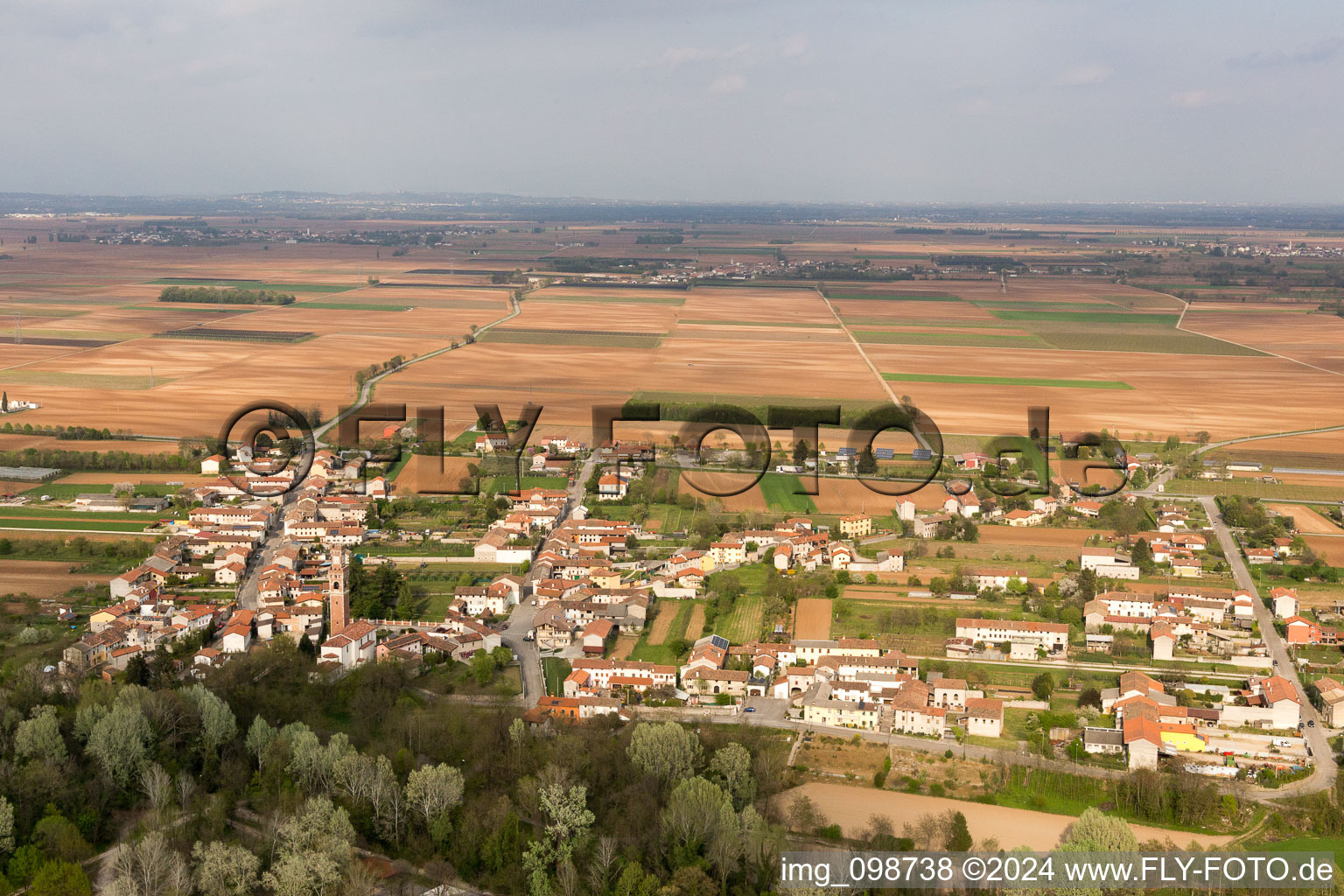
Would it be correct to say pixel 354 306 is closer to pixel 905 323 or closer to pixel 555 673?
pixel 905 323

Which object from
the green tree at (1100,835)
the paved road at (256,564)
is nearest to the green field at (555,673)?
the paved road at (256,564)

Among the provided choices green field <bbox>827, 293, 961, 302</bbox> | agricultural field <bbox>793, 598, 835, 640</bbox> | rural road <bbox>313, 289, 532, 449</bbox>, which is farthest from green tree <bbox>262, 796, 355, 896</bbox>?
green field <bbox>827, 293, 961, 302</bbox>

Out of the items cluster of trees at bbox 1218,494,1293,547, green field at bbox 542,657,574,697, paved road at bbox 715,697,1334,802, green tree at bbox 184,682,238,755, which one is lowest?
paved road at bbox 715,697,1334,802

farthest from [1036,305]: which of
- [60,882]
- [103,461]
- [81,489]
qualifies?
[60,882]

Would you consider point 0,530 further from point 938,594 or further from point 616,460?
point 938,594

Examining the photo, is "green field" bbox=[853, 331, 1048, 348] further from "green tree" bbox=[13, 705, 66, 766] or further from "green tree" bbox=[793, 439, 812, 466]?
"green tree" bbox=[13, 705, 66, 766]

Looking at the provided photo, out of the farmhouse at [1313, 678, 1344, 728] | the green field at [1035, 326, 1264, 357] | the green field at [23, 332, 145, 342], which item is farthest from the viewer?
the green field at [1035, 326, 1264, 357]
